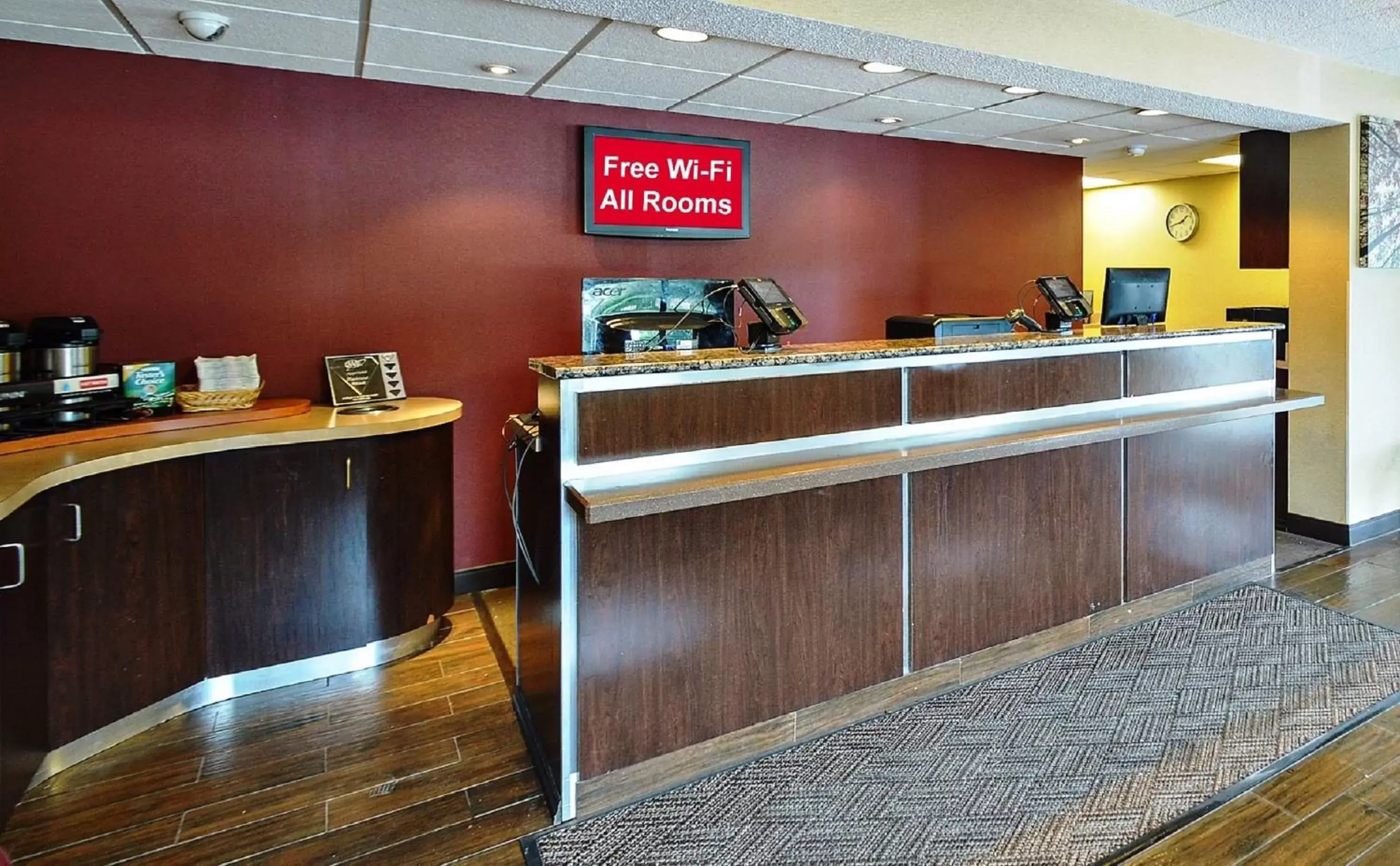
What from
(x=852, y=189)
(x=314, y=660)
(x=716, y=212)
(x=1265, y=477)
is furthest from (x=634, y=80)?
(x=1265, y=477)

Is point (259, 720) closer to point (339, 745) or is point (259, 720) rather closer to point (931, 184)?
point (339, 745)

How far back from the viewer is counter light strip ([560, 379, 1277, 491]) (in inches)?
93.9

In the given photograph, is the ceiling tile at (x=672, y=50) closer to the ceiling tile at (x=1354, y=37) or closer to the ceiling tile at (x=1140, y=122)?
the ceiling tile at (x=1140, y=122)

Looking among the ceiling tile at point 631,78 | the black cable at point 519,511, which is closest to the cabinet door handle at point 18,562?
the black cable at point 519,511

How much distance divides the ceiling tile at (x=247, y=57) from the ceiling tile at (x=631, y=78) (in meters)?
0.93

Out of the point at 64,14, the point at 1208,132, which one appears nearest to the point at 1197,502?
the point at 1208,132

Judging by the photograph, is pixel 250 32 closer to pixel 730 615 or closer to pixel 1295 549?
pixel 730 615

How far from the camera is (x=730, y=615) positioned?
101 inches

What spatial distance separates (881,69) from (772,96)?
69cm

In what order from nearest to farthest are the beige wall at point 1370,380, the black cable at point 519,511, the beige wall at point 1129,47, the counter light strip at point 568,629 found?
1. the counter light strip at point 568,629
2. the black cable at point 519,511
3. the beige wall at point 1129,47
4. the beige wall at point 1370,380

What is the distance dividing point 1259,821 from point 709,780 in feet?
4.93

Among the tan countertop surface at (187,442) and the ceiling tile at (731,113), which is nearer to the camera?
the tan countertop surface at (187,442)

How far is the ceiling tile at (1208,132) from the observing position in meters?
5.05

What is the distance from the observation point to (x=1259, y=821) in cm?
227
